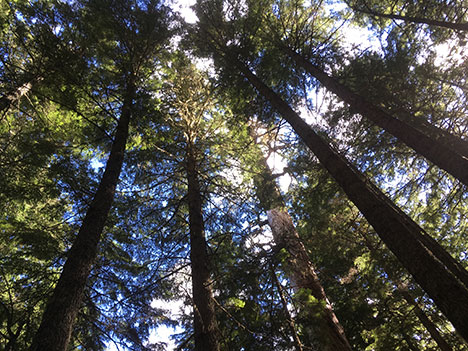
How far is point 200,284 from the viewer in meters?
5.40

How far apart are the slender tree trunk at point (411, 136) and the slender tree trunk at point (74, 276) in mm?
6489

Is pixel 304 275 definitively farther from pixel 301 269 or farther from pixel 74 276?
pixel 74 276

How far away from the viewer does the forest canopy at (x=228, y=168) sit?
5898 mm

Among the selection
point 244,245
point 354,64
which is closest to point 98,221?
point 244,245

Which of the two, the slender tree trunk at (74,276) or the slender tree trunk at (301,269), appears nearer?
the slender tree trunk at (74,276)

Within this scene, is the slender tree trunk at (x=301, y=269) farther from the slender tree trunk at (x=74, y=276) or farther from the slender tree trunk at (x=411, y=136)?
the slender tree trunk at (x=74, y=276)

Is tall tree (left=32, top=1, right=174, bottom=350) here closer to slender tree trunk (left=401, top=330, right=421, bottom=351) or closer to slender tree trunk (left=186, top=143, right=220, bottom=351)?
slender tree trunk (left=186, top=143, right=220, bottom=351)

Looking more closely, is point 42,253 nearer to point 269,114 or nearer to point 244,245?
point 244,245

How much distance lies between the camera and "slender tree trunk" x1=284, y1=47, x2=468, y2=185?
4.60m

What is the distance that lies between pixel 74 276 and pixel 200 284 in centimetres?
228

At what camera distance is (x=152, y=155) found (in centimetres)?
792

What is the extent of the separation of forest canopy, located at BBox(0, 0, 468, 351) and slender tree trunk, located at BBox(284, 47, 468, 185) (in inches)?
1.3

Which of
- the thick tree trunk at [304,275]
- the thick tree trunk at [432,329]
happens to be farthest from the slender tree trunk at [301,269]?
the thick tree trunk at [432,329]

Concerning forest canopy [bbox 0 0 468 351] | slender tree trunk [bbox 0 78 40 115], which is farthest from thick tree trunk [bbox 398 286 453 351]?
slender tree trunk [bbox 0 78 40 115]
